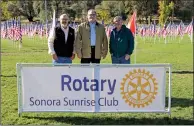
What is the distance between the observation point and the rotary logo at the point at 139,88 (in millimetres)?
6797

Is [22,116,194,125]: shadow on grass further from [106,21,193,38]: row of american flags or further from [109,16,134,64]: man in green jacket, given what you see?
[106,21,193,38]: row of american flags

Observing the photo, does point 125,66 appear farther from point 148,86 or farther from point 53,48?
point 53,48

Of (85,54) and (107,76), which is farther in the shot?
(85,54)

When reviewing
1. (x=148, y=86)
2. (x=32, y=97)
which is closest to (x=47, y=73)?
(x=32, y=97)

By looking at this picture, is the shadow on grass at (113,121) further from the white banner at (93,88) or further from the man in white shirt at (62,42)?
the man in white shirt at (62,42)

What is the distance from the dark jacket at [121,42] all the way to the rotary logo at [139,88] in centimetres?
126

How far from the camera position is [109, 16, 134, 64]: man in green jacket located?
7832 millimetres

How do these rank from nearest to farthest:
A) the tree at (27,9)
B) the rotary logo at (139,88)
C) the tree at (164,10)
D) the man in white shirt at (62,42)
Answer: the rotary logo at (139,88) < the man in white shirt at (62,42) < the tree at (164,10) < the tree at (27,9)

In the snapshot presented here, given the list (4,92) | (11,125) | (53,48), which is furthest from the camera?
(4,92)

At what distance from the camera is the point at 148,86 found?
6840 mm

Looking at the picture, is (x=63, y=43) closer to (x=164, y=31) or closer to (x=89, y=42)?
(x=89, y=42)

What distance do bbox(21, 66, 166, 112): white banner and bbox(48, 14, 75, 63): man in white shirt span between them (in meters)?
0.88

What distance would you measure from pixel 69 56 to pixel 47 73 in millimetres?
1011

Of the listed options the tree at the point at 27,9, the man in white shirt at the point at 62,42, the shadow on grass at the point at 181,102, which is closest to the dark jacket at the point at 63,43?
the man in white shirt at the point at 62,42
